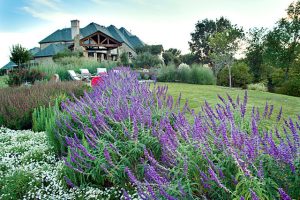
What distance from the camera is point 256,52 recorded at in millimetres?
28938

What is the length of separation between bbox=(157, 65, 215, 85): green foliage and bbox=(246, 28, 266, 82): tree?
13.4 metres

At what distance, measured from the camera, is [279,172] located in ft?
5.98

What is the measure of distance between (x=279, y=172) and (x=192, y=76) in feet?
50.7

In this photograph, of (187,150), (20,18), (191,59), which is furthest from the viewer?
(191,59)

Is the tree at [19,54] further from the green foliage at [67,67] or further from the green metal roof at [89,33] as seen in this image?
the green metal roof at [89,33]

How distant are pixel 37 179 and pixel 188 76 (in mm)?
14620

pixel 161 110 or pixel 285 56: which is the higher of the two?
pixel 285 56

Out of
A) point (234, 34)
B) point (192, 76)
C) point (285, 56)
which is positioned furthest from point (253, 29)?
point (192, 76)

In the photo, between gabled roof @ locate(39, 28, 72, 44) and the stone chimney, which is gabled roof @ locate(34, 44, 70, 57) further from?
the stone chimney

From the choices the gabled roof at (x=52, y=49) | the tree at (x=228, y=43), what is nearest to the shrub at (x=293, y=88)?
the tree at (x=228, y=43)

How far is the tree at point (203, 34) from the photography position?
1847 inches

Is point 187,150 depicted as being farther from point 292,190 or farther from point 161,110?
point 161,110

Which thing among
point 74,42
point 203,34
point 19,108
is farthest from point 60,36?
point 19,108

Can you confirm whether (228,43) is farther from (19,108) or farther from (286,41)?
(19,108)
